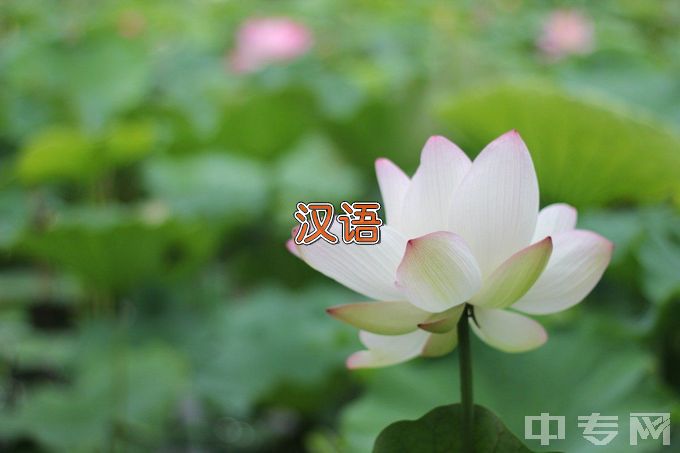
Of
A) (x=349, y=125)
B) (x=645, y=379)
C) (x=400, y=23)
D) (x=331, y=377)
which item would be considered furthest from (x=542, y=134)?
(x=400, y=23)

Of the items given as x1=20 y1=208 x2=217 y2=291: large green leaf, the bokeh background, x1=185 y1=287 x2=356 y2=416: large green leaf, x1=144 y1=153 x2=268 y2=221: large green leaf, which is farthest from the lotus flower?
x1=144 y1=153 x2=268 y2=221: large green leaf

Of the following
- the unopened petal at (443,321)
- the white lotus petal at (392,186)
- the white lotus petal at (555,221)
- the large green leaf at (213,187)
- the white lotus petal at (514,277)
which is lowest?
Result: the unopened petal at (443,321)

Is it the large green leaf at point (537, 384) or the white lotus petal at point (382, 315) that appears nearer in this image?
the white lotus petal at point (382, 315)

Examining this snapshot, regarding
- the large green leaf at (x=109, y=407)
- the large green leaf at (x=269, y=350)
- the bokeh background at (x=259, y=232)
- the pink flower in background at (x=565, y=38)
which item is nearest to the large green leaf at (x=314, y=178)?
Answer: the bokeh background at (x=259, y=232)

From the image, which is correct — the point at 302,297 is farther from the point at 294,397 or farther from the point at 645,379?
the point at 645,379

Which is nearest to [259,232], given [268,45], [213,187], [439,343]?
[213,187]

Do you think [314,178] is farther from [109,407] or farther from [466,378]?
[466,378]

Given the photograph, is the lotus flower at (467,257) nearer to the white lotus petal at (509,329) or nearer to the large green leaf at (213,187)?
the white lotus petal at (509,329)
